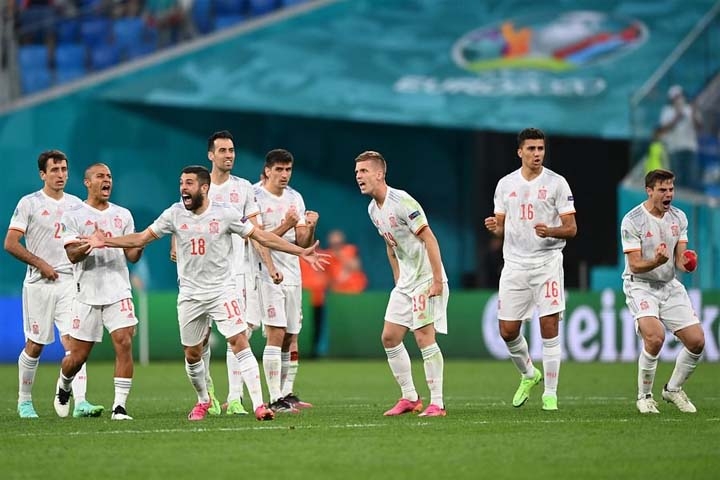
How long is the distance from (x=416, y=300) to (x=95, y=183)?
3.13 meters

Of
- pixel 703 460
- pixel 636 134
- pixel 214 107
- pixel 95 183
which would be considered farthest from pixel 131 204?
pixel 703 460

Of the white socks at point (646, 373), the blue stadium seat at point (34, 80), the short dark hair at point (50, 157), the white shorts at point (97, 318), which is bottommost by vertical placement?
the white socks at point (646, 373)

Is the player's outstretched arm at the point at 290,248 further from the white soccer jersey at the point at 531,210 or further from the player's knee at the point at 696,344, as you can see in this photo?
the player's knee at the point at 696,344

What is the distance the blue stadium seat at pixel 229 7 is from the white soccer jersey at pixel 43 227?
644 inches

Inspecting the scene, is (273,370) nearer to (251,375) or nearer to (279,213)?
(251,375)

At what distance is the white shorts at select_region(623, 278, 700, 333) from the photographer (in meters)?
13.2

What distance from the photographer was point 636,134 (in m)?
26.4

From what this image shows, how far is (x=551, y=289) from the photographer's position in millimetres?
13281

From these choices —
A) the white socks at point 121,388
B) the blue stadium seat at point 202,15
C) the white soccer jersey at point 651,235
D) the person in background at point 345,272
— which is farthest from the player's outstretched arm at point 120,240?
the blue stadium seat at point 202,15

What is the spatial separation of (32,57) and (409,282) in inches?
726

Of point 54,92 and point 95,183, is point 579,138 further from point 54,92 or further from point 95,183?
point 95,183

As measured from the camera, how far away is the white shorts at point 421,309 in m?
12.9

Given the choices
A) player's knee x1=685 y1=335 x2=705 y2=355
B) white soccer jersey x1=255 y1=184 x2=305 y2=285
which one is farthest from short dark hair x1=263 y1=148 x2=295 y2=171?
player's knee x1=685 y1=335 x2=705 y2=355

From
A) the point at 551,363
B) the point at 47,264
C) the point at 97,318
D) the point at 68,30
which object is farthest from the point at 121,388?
the point at 68,30
